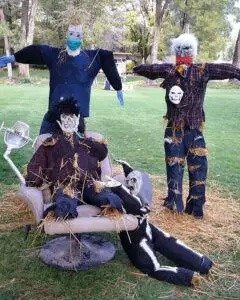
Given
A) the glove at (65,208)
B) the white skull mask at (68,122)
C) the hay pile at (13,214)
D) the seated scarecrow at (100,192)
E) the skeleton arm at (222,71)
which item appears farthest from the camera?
the hay pile at (13,214)

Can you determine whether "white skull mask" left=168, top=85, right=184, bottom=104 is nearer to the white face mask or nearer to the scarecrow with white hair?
the scarecrow with white hair

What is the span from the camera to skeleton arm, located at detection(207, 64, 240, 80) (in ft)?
16.4

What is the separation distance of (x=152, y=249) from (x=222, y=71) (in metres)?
2.00

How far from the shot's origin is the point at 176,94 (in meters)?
5.04

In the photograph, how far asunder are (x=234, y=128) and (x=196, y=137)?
6729 mm

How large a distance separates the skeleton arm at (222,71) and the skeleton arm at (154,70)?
41 cm

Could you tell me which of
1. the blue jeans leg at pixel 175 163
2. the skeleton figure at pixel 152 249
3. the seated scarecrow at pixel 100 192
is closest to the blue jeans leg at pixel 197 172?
the blue jeans leg at pixel 175 163

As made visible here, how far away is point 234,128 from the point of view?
38.1ft

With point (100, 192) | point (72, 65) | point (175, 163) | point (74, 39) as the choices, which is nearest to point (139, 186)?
point (100, 192)

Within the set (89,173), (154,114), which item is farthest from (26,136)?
(154,114)

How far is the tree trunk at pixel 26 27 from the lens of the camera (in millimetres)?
26297

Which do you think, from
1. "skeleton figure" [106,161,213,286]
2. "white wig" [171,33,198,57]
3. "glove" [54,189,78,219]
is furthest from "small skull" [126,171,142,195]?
"white wig" [171,33,198,57]

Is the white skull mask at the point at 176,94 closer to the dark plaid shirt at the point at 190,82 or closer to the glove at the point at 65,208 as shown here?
the dark plaid shirt at the point at 190,82

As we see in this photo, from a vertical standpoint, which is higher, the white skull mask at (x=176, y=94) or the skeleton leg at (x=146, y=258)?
the white skull mask at (x=176, y=94)
